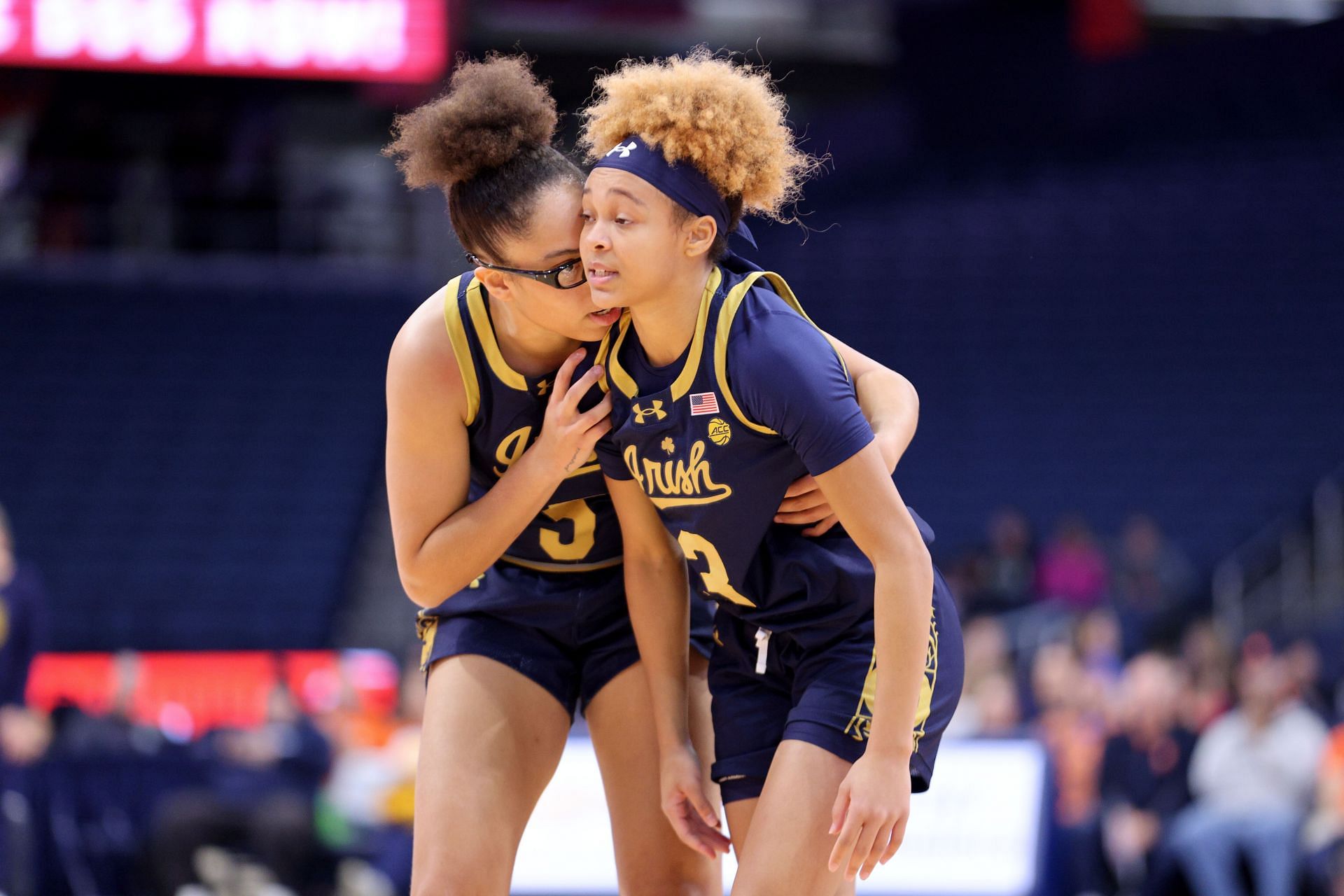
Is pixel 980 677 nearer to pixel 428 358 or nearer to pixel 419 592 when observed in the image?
pixel 419 592

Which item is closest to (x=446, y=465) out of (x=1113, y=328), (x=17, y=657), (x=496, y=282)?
(x=496, y=282)

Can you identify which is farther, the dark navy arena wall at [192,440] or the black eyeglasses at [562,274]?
the dark navy arena wall at [192,440]

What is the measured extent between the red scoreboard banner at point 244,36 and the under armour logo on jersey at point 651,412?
8.69 meters

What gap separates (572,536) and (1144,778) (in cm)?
456

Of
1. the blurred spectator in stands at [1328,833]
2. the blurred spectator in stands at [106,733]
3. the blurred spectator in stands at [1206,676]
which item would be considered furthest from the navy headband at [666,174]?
the blurred spectator in stands at [106,733]

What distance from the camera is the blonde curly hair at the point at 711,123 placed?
256cm

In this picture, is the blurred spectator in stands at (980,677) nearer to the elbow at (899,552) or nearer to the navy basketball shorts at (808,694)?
the navy basketball shorts at (808,694)

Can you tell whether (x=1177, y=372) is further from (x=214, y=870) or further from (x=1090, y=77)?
(x=214, y=870)

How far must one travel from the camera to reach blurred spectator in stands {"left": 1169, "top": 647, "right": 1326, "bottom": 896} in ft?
19.4

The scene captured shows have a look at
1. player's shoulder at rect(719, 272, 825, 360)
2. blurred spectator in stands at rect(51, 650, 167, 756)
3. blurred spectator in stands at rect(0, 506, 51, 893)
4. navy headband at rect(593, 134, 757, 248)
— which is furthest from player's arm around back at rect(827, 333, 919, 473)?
blurred spectator in stands at rect(51, 650, 167, 756)

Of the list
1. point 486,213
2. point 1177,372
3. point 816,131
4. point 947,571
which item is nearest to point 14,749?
point 486,213

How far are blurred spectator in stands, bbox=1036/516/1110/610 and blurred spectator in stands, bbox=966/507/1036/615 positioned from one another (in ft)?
0.36

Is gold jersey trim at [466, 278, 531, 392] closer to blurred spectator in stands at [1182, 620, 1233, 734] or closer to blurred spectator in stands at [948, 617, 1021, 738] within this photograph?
blurred spectator in stands at [948, 617, 1021, 738]

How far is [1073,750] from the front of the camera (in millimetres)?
6895
